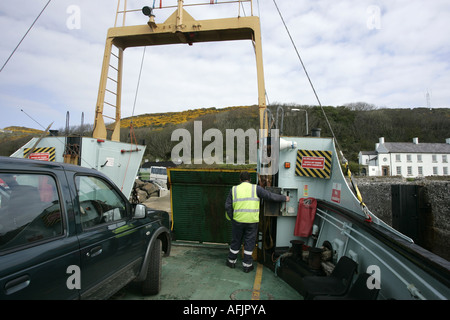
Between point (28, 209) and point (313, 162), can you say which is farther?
point (313, 162)

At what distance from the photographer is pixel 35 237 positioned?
1.63m

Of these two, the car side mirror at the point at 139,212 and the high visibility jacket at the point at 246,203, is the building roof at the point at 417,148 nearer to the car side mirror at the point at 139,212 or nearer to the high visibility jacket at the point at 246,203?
the high visibility jacket at the point at 246,203

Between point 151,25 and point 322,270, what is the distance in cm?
695

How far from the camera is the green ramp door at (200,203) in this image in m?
5.36

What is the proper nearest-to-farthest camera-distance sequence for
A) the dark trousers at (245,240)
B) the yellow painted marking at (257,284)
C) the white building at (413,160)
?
the yellow painted marking at (257,284)
the dark trousers at (245,240)
the white building at (413,160)

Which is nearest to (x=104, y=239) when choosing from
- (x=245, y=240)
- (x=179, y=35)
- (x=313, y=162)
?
(x=245, y=240)

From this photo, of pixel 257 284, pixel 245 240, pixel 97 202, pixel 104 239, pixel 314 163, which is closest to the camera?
pixel 104 239

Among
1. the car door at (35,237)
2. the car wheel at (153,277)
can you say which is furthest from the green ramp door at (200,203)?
the car door at (35,237)

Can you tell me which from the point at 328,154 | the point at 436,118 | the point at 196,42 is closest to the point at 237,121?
the point at 196,42

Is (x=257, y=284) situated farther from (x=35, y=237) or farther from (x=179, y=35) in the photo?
(x=179, y=35)

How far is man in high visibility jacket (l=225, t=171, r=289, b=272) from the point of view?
407 cm

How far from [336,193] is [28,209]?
394 centimetres

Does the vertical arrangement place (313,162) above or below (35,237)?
above
